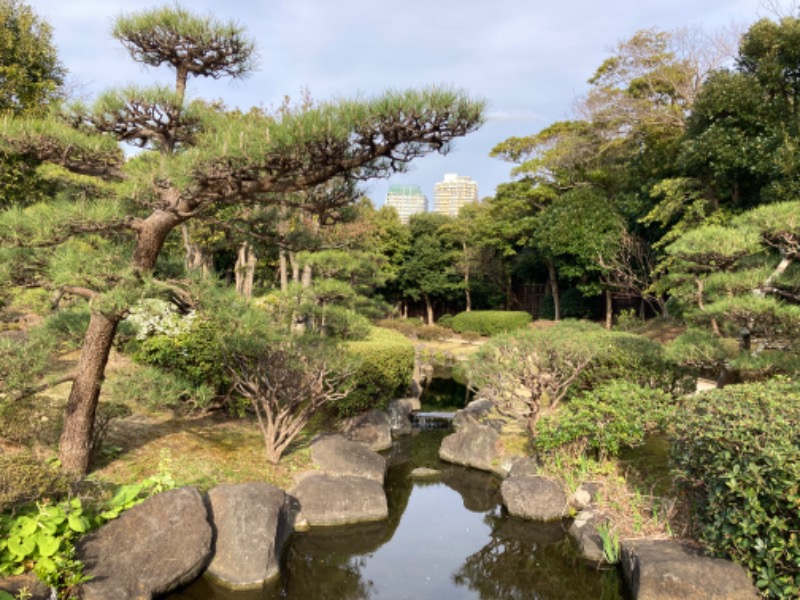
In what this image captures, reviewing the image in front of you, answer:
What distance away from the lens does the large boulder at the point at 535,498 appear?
6.07 m

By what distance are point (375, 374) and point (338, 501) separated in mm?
3327

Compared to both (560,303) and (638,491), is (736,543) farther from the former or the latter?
(560,303)

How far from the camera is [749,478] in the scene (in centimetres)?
364

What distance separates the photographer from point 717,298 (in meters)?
5.96

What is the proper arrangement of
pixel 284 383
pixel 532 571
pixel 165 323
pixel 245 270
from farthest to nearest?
pixel 245 270 < pixel 165 323 < pixel 284 383 < pixel 532 571

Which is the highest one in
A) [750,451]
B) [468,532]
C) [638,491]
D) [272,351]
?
[272,351]

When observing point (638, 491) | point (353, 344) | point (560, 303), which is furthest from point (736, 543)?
point (560, 303)

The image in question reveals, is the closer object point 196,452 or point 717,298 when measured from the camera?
point 717,298

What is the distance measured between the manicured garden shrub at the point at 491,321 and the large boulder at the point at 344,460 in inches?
622

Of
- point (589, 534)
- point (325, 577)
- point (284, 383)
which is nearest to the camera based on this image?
point (325, 577)

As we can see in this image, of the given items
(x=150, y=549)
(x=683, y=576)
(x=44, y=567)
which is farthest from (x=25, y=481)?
(x=683, y=576)

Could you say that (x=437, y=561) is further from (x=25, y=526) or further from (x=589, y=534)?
(x=25, y=526)

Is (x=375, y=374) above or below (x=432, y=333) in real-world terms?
above

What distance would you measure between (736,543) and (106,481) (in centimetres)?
555
